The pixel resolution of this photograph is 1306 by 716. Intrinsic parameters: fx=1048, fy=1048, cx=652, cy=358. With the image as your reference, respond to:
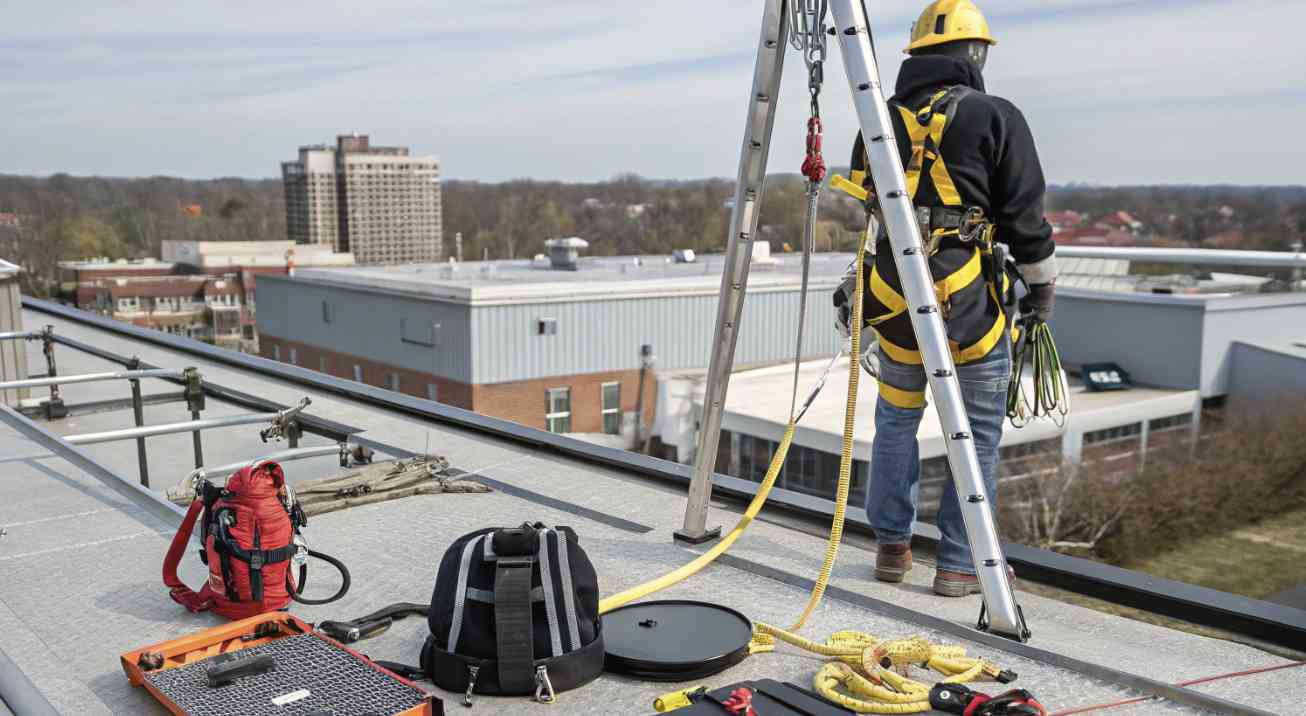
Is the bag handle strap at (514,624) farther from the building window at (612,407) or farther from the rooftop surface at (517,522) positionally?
the building window at (612,407)

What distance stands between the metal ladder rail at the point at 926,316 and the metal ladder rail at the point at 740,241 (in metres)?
0.39

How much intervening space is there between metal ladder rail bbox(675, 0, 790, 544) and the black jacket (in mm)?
311

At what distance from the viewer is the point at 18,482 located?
4316 millimetres

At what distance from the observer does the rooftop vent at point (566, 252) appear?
26094mm

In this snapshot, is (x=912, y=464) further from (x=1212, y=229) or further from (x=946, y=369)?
(x=1212, y=229)

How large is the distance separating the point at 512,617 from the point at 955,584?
1.33 meters

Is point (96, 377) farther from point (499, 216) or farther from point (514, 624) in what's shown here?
point (499, 216)

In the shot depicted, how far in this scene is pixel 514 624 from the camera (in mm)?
2326

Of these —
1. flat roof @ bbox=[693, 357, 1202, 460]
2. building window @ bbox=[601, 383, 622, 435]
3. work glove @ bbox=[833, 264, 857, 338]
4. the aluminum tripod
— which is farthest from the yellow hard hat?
building window @ bbox=[601, 383, 622, 435]

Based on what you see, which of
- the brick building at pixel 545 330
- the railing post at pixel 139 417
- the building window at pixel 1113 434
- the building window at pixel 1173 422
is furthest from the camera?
the brick building at pixel 545 330

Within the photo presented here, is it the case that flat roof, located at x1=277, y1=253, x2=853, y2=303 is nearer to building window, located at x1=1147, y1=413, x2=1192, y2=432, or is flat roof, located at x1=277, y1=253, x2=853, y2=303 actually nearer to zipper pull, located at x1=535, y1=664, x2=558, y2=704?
building window, located at x1=1147, y1=413, x2=1192, y2=432

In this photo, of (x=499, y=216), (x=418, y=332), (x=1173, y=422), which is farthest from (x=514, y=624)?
(x=499, y=216)

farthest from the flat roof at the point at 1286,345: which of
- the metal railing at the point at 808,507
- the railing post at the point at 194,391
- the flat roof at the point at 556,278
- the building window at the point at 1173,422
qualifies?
the railing post at the point at 194,391

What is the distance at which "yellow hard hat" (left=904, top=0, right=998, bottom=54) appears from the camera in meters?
2.86
